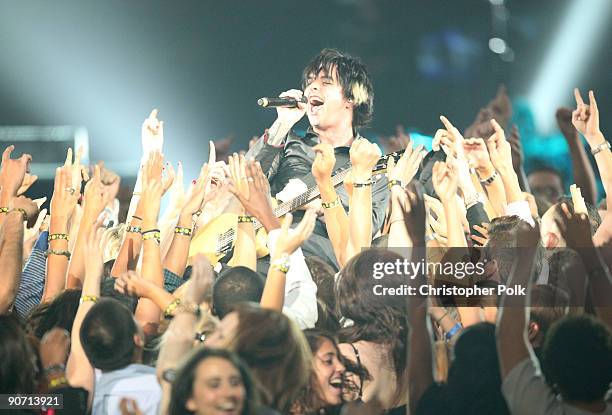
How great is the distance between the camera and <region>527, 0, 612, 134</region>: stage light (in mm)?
4695

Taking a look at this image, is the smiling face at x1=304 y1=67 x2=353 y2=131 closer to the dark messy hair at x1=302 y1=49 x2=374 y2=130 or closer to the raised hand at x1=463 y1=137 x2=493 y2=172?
the dark messy hair at x1=302 y1=49 x2=374 y2=130

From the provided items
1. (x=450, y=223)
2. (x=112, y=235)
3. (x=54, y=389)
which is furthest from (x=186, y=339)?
(x=112, y=235)

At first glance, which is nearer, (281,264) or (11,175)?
(281,264)

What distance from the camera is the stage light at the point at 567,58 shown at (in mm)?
4695

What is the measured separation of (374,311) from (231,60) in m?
2.29

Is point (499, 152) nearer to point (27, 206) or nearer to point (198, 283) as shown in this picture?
point (198, 283)

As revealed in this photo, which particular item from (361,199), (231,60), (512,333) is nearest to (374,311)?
(512,333)

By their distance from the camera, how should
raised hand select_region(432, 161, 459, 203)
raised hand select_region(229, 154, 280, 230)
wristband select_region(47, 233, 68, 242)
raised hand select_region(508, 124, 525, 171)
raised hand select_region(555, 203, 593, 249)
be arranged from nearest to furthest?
raised hand select_region(555, 203, 593, 249) → raised hand select_region(432, 161, 459, 203) → raised hand select_region(229, 154, 280, 230) → wristband select_region(47, 233, 68, 242) → raised hand select_region(508, 124, 525, 171)

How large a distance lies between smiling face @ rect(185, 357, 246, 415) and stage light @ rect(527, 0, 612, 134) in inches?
109

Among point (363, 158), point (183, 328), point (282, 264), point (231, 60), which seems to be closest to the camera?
point (183, 328)

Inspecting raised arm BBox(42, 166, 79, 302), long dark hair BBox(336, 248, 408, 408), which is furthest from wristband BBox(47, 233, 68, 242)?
long dark hair BBox(336, 248, 408, 408)

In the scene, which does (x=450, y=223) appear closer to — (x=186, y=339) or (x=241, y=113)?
(x=186, y=339)

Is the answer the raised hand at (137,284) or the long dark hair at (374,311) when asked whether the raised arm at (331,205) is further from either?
the raised hand at (137,284)

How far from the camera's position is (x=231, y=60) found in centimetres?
488
